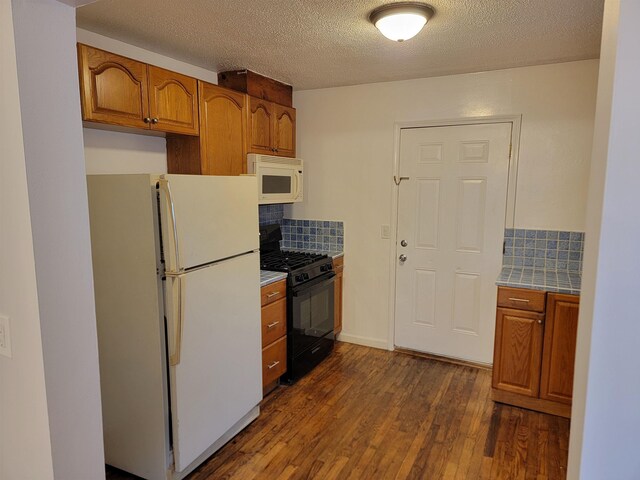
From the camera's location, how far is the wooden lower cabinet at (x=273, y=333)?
9.60 ft

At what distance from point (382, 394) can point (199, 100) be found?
2.39m

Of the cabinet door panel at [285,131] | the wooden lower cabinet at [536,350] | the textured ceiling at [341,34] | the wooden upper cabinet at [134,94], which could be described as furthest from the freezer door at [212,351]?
the wooden lower cabinet at [536,350]

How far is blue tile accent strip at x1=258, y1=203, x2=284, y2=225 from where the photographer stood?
386 cm

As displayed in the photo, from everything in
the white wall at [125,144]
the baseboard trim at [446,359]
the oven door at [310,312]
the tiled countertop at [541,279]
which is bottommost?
the baseboard trim at [446,359]

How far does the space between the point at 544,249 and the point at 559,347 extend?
799 mm

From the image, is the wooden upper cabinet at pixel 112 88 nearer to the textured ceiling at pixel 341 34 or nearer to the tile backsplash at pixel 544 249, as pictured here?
the textured ceiling at pixel 341 34

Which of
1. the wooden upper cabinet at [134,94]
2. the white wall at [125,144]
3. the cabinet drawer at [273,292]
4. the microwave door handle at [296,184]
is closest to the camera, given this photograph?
the wooden upper cabinet at [134,94]

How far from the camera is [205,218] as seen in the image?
2.18 metres

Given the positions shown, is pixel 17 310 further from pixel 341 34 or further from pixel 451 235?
Result: pixel 451 235

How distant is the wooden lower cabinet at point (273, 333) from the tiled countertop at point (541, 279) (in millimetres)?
1489

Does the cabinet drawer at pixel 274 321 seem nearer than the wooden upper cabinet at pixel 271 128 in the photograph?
Yes

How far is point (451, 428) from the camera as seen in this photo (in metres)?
2.67

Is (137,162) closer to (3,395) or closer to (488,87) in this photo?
(3,395)

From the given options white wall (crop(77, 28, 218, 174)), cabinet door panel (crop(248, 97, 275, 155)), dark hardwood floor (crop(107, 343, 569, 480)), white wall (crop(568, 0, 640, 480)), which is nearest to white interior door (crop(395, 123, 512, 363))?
dark hardwood floor (crop(107, 343, 569, 480))
